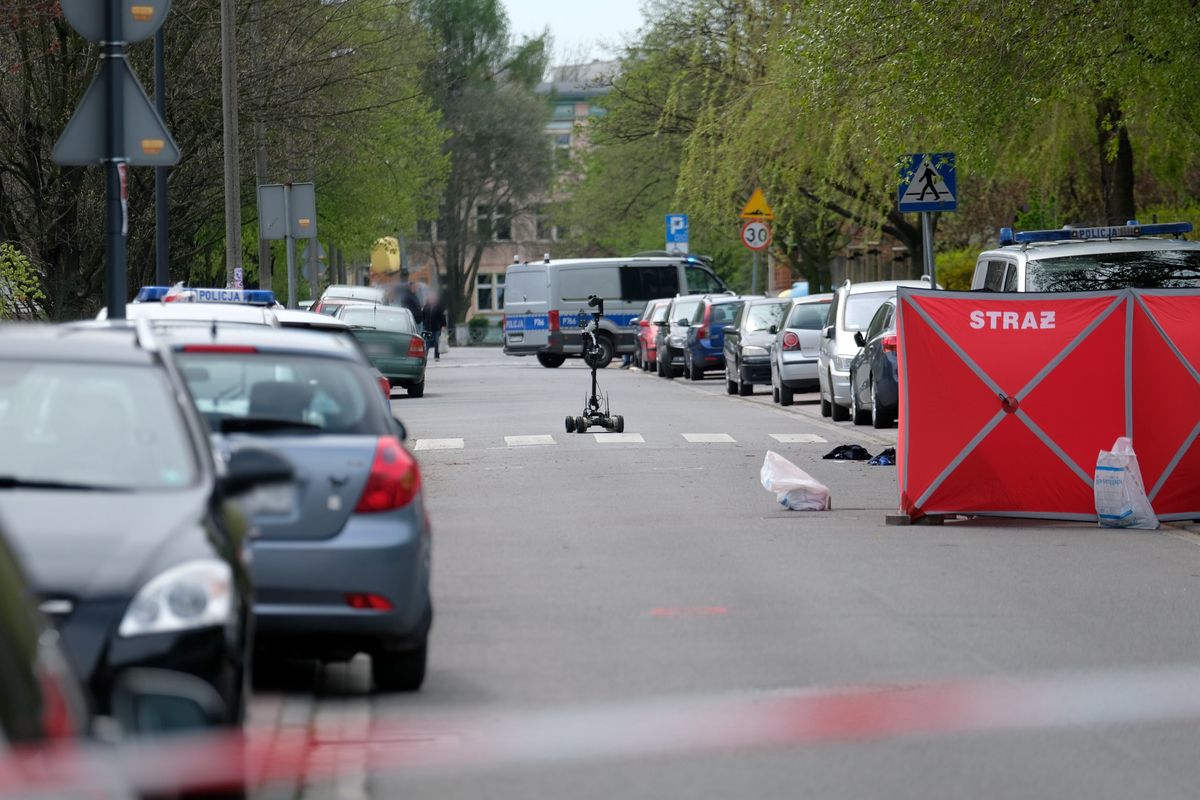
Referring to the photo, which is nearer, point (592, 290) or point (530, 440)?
point (530, 440)

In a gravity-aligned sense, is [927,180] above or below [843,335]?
above

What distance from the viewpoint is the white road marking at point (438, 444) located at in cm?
2344

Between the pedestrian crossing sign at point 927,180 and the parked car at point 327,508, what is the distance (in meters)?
15.5

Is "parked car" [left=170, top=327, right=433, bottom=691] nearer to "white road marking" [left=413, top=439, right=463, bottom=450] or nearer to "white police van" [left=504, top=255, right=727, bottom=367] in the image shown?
"white road marking" [left=413, top=439, right=463, bottom=450]

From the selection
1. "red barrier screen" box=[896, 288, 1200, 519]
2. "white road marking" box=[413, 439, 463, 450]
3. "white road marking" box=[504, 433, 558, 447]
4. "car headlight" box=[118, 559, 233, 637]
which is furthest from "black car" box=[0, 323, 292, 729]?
"white road marking" box=[504, 433, 558, 447]

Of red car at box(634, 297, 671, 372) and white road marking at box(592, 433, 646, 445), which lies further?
red car at box(634, 297, 671, 372)

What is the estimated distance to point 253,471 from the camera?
22.4 ft

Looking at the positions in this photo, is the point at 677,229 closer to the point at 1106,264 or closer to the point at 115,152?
the point at 1106,264

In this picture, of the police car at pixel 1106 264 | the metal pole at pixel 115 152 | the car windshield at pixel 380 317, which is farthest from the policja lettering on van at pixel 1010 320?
the car windshield at pixel 380 317

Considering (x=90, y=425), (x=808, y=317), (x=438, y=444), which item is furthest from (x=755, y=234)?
(x=90, y=425)

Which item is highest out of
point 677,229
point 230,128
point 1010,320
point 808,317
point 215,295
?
point 230,128

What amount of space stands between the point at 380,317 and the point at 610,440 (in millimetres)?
13280

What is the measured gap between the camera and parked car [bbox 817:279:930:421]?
27.5 m

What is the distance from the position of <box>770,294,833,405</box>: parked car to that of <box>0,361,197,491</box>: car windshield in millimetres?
24569
